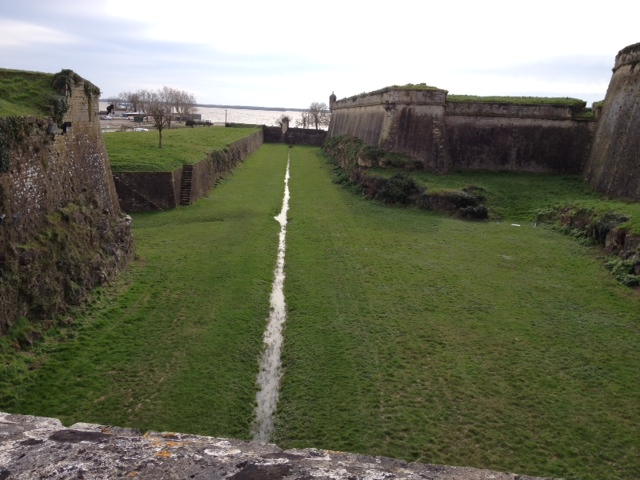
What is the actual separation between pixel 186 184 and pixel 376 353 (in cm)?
1278

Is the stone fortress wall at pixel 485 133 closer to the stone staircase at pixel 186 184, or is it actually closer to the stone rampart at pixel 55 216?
the stone staircase at pixel 186 184

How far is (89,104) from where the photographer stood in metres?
11.3

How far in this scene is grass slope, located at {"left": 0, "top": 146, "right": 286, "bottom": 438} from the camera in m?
6.08

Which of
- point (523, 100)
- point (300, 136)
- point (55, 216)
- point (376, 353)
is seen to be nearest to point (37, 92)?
point (55, 216)

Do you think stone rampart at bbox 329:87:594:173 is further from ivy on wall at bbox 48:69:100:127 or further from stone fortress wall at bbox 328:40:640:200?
ivy on wall at bbox 48:69:100:127

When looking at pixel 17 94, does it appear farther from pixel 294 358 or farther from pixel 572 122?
pixel 572 122

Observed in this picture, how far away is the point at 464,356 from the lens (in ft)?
25.3

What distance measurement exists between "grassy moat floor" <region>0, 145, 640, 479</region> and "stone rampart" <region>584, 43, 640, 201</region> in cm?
443

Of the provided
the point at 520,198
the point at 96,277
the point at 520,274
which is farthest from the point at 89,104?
the point at 520,198

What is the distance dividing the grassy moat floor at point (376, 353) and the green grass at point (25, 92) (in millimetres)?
3596

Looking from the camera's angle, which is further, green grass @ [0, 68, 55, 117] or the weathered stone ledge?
green grass @ [0, 68, 55, 117]

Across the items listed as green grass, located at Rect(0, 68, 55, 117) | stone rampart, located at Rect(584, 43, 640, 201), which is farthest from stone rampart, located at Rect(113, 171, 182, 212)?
stone rampart, located at Rect(584, 43, 640, 201)

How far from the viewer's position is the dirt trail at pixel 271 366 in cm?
613

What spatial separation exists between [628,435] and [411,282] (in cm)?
544
